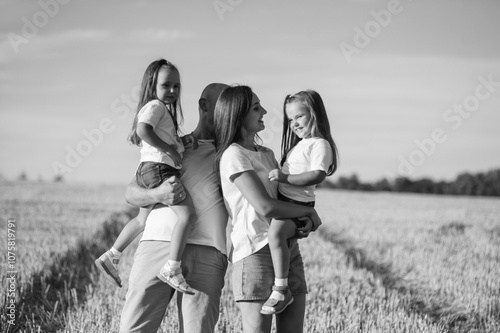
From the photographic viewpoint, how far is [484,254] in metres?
11.5

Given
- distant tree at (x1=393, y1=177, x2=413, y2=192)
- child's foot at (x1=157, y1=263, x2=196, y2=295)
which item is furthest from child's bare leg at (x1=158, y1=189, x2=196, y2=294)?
distant tree at (x1=393, y1=177, x2=413, y2=192)

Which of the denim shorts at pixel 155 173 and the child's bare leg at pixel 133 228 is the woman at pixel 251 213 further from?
the child's bare leg at pixel 133 228

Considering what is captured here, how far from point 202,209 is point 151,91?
1.14 m

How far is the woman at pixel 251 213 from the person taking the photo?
365 cm

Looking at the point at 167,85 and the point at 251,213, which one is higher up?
the point at 167,85

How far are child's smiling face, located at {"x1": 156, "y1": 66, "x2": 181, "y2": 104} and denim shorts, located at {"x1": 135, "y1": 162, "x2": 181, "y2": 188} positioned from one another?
0.53 metres

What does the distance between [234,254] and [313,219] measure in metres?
0.51

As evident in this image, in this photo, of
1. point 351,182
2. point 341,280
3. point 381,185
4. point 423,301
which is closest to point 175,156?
point 341,280

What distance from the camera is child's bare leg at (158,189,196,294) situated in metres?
3.92

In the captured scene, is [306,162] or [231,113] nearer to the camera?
[231,113]

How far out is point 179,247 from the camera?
3988mm

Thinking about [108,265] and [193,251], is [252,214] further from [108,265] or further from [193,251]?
[108,265]

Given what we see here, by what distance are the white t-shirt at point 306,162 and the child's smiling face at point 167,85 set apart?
1084 millimetres

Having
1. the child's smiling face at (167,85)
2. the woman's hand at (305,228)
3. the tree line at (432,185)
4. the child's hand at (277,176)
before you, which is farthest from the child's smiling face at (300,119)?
the tree line at (432,185)
